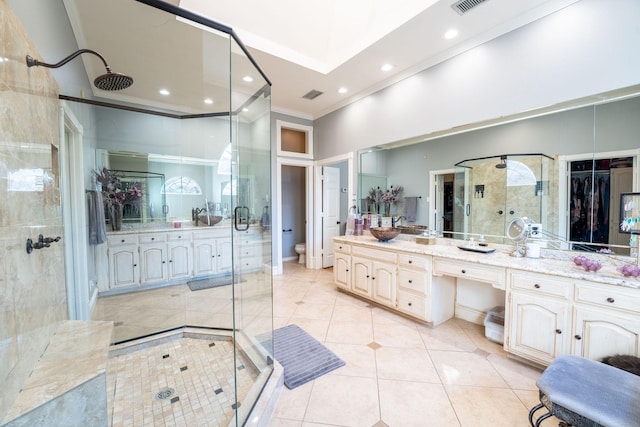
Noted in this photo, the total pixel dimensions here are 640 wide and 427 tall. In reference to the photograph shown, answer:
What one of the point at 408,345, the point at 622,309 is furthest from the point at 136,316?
the point at 622,309

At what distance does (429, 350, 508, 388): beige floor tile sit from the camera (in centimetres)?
190

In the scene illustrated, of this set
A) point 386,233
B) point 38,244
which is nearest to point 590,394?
point 386,233

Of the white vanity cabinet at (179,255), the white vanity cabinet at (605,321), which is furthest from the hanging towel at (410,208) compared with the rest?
the white vanity cabinet at (179,255)

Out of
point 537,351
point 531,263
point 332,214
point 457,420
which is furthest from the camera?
point 332,214

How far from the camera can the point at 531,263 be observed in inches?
82.9

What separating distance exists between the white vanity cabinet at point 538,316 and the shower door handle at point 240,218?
2398 mm

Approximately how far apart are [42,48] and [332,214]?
424cm

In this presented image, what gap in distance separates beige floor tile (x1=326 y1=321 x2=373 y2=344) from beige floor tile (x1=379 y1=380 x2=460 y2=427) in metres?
0.60

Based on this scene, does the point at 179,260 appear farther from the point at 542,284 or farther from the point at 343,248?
the point at 542,284

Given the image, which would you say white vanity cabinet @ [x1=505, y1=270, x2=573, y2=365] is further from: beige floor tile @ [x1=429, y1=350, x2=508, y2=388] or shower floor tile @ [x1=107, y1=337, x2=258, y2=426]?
shower floor tile @ [x1=107, y1=337, x2=258, y2=426]

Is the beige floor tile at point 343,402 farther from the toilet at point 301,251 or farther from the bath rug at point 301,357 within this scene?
the toilet at point 301,251

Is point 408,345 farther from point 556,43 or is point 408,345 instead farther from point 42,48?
point 42,48

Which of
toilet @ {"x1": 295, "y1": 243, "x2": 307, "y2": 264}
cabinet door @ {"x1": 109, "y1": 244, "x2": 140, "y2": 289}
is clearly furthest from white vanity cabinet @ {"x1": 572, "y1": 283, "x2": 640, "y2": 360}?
cabinet door @ {"x1": 109, "y1": 244, "x2": 140, "y2": 289}

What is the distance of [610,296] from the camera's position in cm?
168
